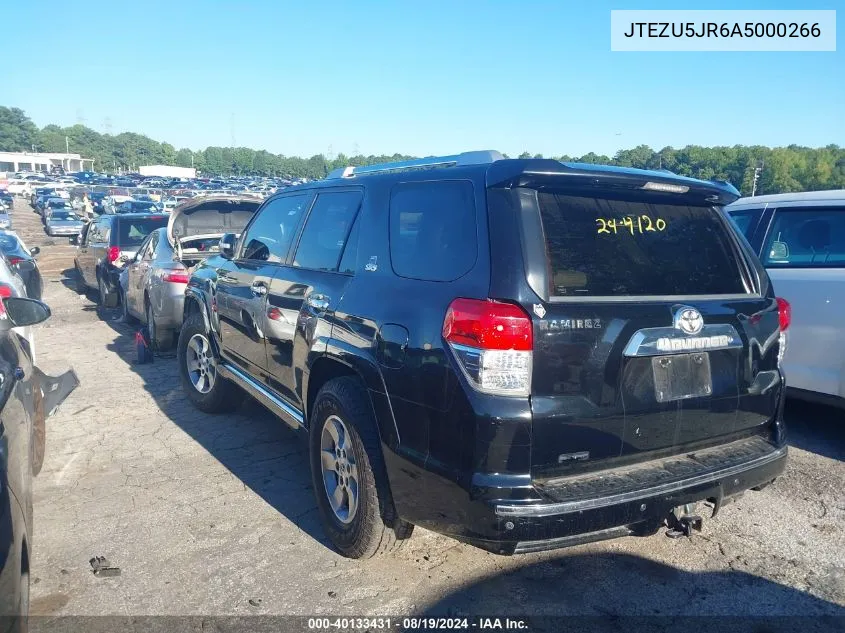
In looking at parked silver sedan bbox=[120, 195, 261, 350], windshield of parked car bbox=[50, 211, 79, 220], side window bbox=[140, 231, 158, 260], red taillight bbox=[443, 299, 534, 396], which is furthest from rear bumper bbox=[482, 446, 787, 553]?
windshield of parked car bbox=[50, 211, 79, 220]

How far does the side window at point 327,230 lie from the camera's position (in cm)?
372

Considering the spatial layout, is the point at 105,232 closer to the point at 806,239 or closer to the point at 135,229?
the point at 135,229

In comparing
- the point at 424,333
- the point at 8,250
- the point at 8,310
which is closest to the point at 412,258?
the point at 424,333

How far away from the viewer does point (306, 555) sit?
11.6 feet

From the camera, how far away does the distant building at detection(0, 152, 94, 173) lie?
121625 millimetres

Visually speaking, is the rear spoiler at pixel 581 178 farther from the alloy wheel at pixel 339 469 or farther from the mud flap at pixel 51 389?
the mud flap at pixel 51 389

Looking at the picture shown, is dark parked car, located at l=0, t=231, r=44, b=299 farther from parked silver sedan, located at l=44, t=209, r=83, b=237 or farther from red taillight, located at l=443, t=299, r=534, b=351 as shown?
parked silver sedan, located at l=44, t=209, r=83, b=237

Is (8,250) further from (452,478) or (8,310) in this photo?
(452,478)

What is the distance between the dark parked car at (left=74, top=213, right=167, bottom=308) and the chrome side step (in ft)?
20.8

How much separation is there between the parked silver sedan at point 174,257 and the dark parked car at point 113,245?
1.67 m

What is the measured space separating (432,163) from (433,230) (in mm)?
505

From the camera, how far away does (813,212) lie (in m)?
5.35

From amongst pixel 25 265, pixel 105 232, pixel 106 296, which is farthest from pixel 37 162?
pixel 25 265

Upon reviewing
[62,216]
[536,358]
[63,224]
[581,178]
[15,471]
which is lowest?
[15,471]
